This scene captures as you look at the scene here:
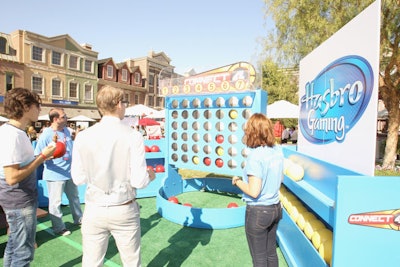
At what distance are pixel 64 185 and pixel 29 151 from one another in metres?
1.90

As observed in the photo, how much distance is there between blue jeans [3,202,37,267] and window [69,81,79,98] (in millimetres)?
27074

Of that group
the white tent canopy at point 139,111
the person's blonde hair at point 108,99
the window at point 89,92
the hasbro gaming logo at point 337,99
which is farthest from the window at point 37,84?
the person's blonde hair at point 108,99

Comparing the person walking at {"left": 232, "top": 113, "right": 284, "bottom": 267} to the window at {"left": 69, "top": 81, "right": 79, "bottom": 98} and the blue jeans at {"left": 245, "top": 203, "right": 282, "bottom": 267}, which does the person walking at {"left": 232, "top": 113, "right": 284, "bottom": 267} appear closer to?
the blue jeans at {"left": 245, "top": 203, "right": 282, "bottom": 267}

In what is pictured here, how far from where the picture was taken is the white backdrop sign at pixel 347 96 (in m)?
2.71

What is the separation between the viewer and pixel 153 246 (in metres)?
3.87

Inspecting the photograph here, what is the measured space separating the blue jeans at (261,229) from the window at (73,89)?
28174 mm

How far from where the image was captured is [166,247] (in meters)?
3.86

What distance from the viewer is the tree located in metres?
8.97

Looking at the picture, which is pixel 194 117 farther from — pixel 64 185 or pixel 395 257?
pixel 395 257

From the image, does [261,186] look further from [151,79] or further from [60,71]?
[151,79]

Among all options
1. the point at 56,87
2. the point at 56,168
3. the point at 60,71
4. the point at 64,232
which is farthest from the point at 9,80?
the point at 64,232

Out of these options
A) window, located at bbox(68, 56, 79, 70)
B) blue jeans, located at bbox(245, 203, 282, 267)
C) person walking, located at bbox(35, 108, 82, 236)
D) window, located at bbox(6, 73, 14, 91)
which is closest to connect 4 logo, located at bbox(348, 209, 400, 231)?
blue jeans, located at bbox(245, 203, 282, 267)

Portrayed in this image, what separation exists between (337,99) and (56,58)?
27.8 metres

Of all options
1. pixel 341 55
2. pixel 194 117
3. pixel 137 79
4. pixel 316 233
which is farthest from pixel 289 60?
pixel 137 79
